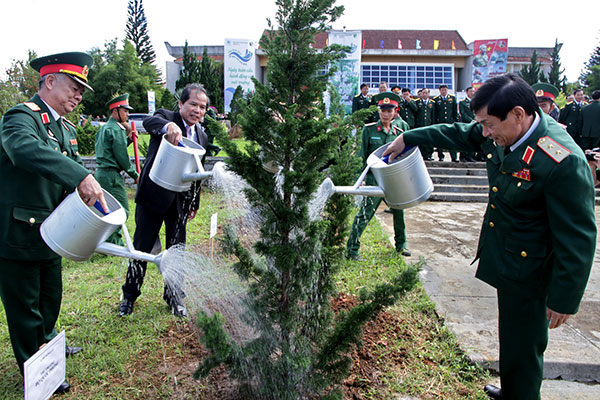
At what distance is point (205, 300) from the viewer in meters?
3.35

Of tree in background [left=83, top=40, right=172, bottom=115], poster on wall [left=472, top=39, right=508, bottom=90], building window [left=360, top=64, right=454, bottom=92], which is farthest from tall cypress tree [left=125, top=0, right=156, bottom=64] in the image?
poster on wall [left=472, top=39, right=508, bottom=90]

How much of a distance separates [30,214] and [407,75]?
34.0m

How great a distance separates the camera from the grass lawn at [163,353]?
2.50 metres

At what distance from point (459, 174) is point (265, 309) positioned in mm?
10130

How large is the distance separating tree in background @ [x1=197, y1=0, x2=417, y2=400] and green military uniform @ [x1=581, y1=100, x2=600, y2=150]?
35.7 ft

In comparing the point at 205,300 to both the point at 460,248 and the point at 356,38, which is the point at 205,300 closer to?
the point at 460,248

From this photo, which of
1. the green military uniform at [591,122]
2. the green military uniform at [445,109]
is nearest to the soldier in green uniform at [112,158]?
the green military uniform at [445,109]

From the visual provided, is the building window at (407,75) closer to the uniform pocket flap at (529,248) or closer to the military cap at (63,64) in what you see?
the military cap at (63,64)

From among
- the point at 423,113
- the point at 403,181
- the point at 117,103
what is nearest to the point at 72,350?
the point at 403,181

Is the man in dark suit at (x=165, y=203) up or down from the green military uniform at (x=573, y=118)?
down

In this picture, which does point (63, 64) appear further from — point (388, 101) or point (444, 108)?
point (444, 108)

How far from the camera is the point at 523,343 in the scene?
2.01 m

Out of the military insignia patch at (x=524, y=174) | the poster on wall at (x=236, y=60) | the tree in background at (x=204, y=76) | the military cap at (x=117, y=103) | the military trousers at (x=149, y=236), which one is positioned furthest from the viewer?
the tree in background at (x=204, y=76)

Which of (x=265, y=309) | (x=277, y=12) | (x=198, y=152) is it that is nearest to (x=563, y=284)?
(x=265, y=309)
